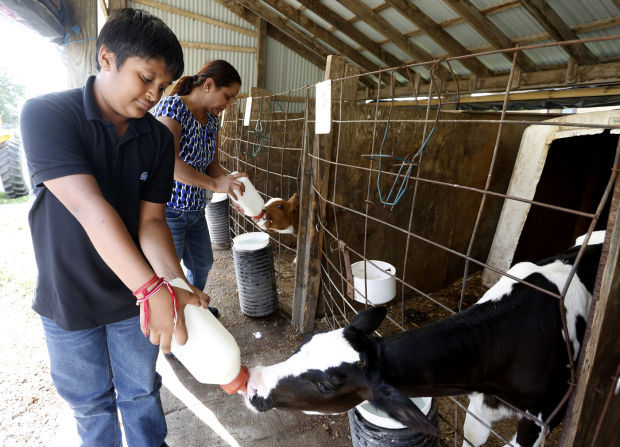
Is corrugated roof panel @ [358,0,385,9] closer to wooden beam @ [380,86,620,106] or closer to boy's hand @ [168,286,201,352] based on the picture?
wooden beam @ [380,86,620,106]

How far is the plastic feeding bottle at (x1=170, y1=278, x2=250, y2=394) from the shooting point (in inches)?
43.2

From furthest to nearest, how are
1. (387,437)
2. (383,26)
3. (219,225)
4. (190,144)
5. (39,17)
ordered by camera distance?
(383,26) < (219,225) < (190,144) < (39,17) < (387,437)

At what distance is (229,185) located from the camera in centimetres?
250

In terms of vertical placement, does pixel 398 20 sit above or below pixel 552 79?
above

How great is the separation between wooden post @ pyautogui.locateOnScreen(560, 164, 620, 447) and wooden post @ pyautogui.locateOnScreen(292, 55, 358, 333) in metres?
1.84

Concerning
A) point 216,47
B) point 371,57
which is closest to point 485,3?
point 371,57

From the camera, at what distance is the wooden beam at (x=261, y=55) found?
39.5ft

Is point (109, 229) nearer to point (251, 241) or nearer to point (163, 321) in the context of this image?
point (163, 321)

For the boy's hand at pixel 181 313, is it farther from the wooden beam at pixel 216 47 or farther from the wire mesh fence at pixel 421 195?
the wooden beam at pixel 216 47

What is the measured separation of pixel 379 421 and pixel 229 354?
665 millimetres

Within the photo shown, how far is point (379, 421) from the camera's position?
1384 mm

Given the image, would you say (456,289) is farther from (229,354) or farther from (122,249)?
(122,249)

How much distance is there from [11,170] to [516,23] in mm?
9964

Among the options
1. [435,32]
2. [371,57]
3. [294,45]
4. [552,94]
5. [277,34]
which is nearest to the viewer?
[552,94]
